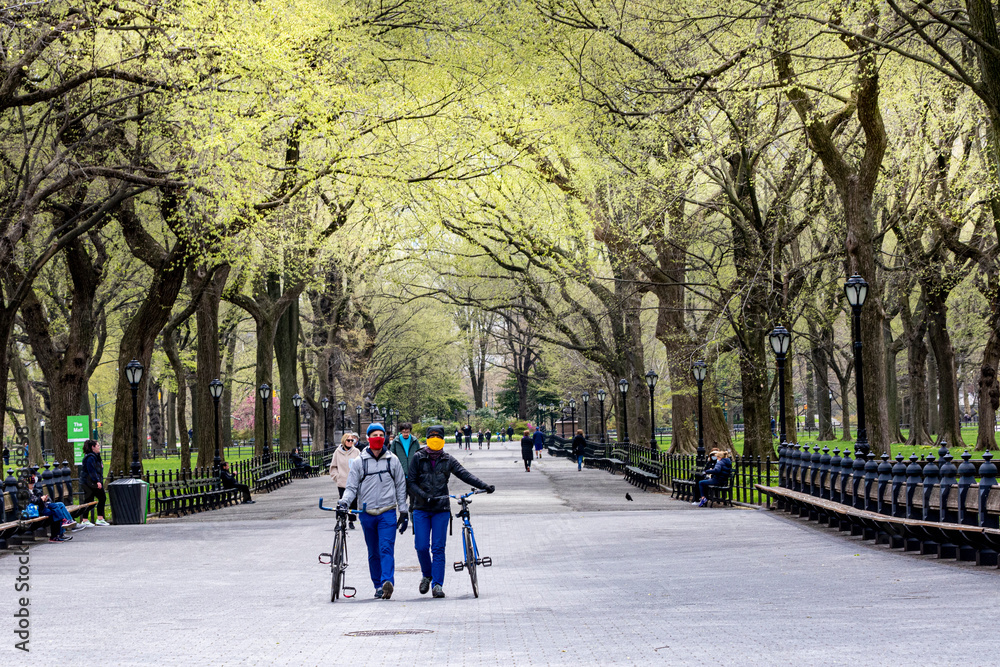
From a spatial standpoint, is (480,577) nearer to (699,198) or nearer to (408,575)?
(408,575)

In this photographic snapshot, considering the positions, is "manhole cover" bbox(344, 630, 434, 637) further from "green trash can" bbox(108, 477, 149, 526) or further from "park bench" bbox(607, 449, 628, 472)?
"park bench" bbox(607, 449, 628, 472)

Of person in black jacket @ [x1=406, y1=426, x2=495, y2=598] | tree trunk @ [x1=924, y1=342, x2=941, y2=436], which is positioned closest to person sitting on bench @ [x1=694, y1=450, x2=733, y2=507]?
person in black jacket @ [x1=406, y1=426, x2=495, y2=598]

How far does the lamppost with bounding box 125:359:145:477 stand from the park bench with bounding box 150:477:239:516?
638 millimetres

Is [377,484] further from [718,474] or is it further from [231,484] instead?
[231,484]

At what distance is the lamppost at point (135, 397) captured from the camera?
23867 millimetres

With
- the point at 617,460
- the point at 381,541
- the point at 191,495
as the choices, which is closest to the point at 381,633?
the point at 381,541

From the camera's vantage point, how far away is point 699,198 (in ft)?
129

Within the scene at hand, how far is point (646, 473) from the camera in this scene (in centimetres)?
3244

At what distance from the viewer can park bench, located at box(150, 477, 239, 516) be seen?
82.3 feet

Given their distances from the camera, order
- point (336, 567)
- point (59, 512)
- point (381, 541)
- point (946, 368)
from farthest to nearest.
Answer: point (946, 368), point (59, 512), point (381, 541), point (336, 567)

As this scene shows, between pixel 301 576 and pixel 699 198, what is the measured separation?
2832 centimetres

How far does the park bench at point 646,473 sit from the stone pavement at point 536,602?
11.9 meters

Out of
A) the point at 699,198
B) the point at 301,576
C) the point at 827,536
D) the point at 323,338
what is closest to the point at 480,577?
the point at 301,576

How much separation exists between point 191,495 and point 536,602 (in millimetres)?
16751
